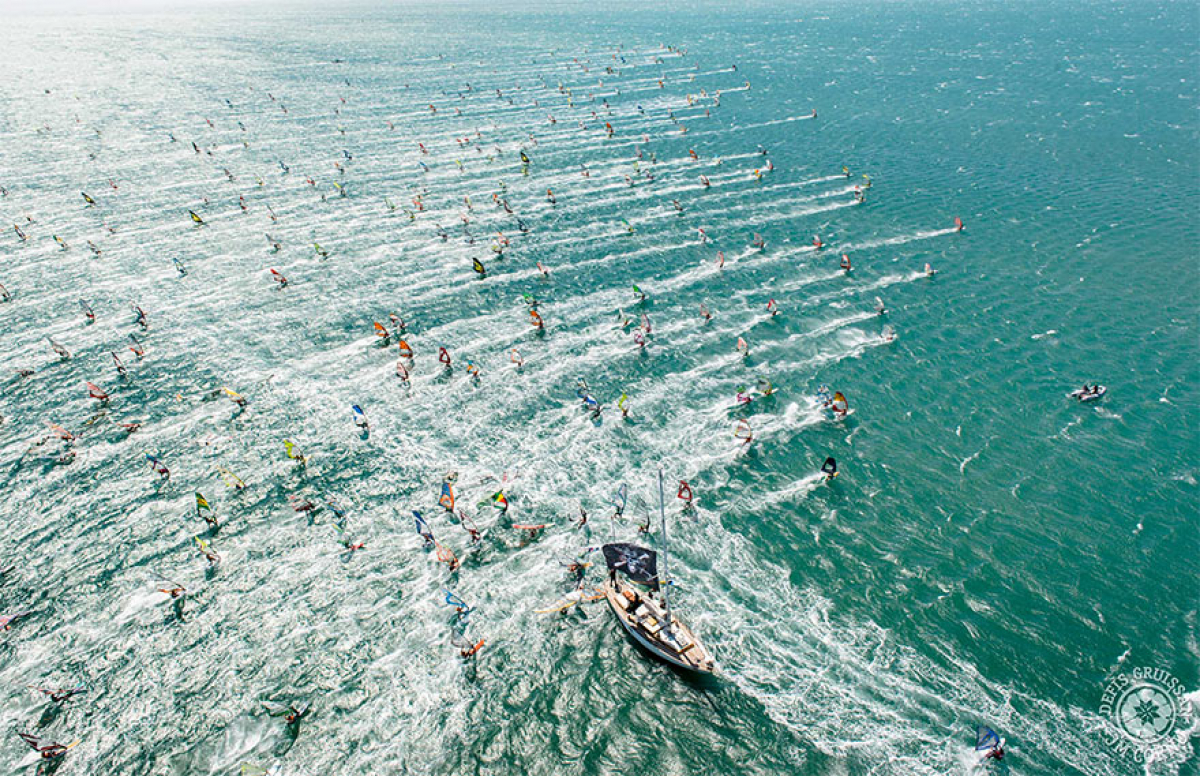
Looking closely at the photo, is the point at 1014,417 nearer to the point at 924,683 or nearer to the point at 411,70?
the point at 924,683

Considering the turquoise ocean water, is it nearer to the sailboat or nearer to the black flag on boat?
the sailboat

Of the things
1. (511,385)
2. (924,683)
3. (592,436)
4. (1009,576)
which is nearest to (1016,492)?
(1009,576)
